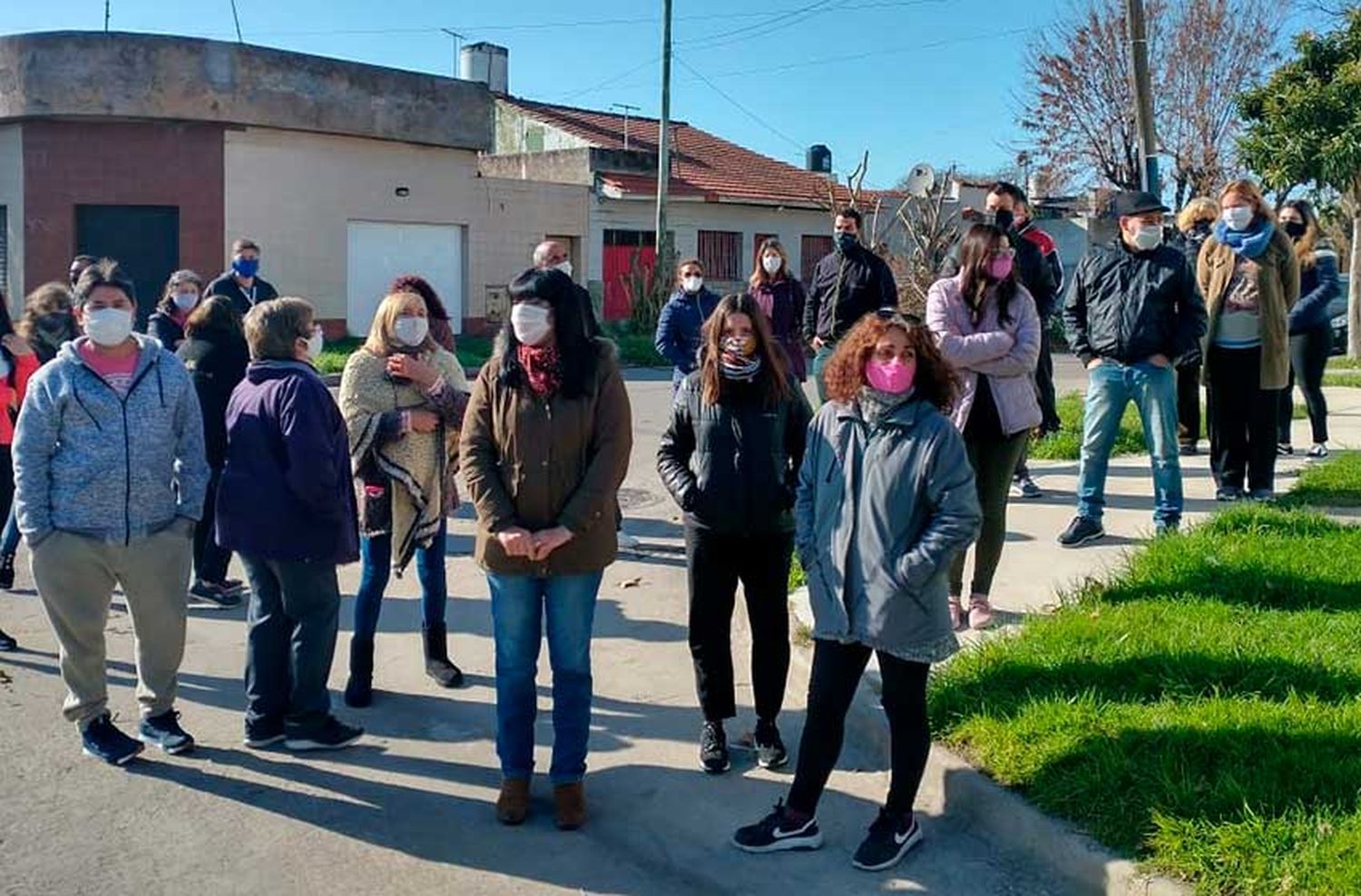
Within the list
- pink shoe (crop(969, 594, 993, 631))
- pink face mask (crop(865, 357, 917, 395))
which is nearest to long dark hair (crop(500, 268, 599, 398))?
pink face mask (crop(865, 357, 917, 395))

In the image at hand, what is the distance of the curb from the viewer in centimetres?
390

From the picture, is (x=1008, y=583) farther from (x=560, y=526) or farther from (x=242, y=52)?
(x=242, y=52)

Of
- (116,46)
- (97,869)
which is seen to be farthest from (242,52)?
(97,869)

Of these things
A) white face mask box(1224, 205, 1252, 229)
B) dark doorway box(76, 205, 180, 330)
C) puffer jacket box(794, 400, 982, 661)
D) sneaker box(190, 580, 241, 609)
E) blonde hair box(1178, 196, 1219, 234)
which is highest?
dark doorway box(76, 205, 180, 330)

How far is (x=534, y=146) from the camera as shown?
3606 cm

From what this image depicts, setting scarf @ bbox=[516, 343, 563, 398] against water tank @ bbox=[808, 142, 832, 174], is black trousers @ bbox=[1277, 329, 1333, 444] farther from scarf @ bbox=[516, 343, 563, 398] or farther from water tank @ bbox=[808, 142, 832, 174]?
water tank @ bbox=[808, 142, 832, 174]

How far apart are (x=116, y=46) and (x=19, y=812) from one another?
20.9 meters


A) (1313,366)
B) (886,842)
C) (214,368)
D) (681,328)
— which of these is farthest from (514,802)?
(1313,366)

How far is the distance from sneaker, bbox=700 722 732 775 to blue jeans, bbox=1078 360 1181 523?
3372mm

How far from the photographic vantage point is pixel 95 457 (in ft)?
16.2

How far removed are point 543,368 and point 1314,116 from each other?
16.8m

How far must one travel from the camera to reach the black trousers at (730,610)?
5027mm

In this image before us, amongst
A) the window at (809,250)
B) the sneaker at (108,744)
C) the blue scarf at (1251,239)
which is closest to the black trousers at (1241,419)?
the blue scarf at (1251,239)

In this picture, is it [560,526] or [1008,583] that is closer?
[560,526]
